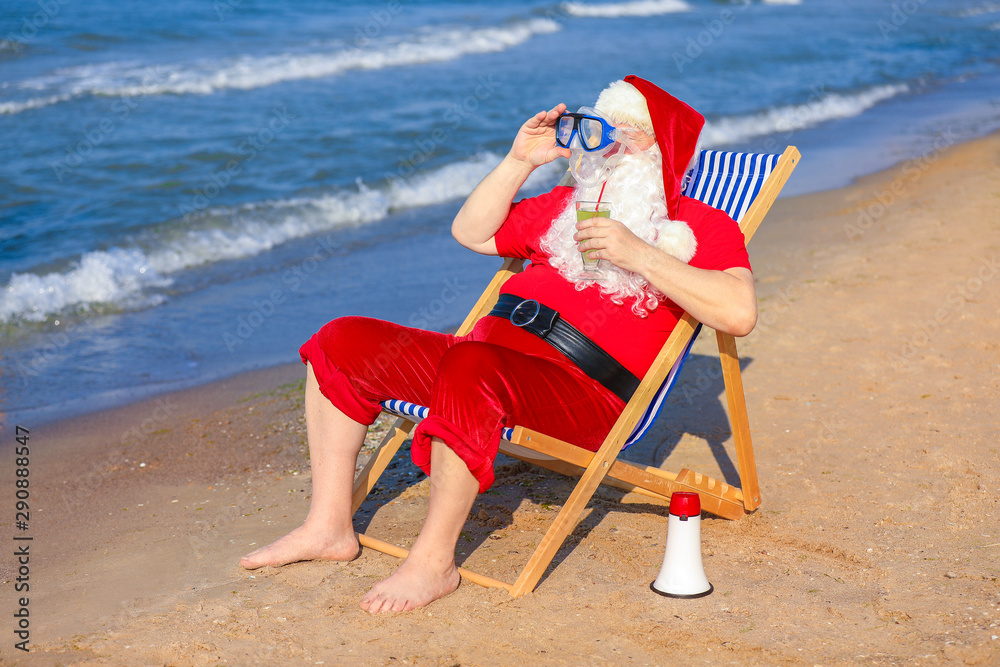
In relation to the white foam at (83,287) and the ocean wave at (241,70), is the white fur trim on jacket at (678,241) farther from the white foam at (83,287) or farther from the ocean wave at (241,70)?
the ocean wave at (241,70)

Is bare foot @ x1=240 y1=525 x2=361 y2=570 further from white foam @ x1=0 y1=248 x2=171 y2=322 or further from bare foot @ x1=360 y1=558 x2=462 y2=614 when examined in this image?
white foam @ x1=0 y1=248 x2=171 y2=322

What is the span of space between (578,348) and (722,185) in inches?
39.8

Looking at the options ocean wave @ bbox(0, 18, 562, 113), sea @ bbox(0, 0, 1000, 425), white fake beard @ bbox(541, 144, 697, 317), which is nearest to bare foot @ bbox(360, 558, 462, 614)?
white fake beard @ bbox(541, 144, 697, 317)

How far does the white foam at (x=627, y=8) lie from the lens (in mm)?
24078

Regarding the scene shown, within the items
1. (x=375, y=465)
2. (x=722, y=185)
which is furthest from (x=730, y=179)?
(x=375, y=465)

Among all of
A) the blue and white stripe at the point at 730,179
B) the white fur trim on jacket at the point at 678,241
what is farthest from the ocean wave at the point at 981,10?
the white fur trim on jacket at the point at 678,241

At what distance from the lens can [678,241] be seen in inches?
113

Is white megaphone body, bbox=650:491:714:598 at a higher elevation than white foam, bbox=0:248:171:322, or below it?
higher

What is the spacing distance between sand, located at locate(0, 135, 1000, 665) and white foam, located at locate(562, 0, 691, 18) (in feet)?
66.4

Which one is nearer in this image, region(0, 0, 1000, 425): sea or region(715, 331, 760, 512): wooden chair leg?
region(715, 331, 760, 512): wooden chair leg

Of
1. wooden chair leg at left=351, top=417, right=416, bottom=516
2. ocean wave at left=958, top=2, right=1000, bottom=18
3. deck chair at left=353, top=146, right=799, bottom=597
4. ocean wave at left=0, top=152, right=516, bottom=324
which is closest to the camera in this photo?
deck chair at left=353, top=146, right=799, bottom=597

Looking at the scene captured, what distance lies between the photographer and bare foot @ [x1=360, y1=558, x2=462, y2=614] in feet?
8.73

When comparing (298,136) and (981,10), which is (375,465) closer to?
(298,136)

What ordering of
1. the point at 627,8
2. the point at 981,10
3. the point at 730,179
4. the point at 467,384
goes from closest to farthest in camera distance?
the point at 467,384 → the point at 730,179 → the point at 627,8 → the point at 981,10
